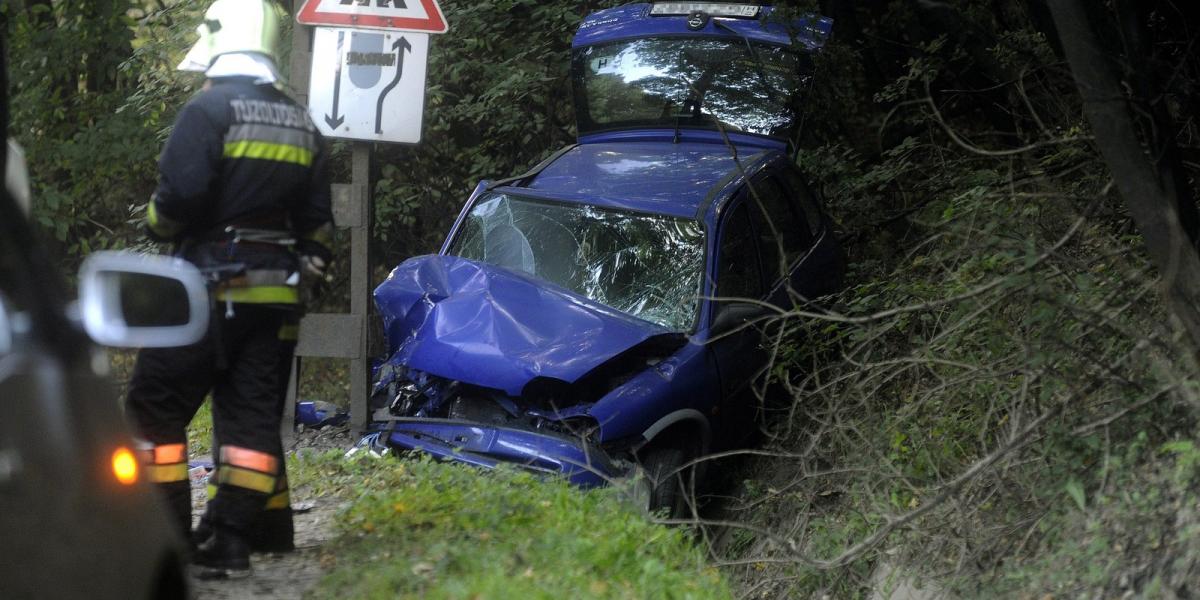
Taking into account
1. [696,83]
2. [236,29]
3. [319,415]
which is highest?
[236,29]

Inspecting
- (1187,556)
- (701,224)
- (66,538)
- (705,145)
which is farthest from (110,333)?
(705,145)

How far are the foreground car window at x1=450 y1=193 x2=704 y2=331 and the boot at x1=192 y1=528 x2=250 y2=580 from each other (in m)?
2.72

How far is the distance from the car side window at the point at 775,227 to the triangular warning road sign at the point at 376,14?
2.01 meters

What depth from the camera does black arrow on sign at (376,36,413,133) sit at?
7035mm

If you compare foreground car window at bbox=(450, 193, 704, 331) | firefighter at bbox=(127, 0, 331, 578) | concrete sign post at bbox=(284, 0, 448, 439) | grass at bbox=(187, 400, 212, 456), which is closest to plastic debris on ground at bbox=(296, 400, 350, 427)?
grass at bbox=(187, 400, 212, 456)

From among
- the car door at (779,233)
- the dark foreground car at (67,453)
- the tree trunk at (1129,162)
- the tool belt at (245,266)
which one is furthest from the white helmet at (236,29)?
the car door at (779,233)

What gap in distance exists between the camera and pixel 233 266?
4395mm

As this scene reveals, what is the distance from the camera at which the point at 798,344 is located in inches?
277

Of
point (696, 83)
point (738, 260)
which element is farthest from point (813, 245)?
point (696, 83)

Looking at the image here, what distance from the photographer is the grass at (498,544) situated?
4285 millimetres

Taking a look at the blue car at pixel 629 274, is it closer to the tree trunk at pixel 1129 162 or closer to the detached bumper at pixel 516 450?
the detached bumper at pixel 516 450

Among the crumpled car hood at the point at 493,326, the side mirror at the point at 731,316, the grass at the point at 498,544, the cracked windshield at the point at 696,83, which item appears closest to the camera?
the grass at the point at 498,544

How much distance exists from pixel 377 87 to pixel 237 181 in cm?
272

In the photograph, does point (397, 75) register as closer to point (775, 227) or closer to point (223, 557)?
point (775, 227)
